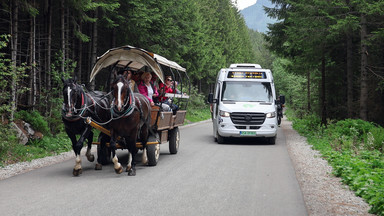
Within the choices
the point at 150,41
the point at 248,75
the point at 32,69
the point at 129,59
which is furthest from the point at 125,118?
the point at 150,41

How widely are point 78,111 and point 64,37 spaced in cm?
874

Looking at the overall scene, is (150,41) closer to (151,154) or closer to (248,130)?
(248,130)

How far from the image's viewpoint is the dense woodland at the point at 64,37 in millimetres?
12922

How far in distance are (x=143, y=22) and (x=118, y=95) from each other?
9.85 meters

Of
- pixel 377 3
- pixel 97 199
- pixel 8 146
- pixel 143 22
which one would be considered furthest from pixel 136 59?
pixel 377 3

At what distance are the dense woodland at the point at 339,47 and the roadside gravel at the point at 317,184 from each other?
6213 millimetres

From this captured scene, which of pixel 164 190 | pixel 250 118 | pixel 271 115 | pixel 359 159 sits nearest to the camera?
pixel 164 190

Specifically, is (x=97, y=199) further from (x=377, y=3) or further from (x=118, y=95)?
(x=377, y=3)

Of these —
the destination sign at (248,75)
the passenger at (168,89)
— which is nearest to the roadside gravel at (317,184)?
the passenger at (168,89)

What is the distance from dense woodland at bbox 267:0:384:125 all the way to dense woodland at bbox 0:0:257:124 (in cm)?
611

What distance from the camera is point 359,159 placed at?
34.6ft

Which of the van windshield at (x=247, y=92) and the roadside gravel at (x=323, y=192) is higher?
the van windshield at (x=247, y=92)

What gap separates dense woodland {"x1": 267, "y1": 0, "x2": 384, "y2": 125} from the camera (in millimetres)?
16641

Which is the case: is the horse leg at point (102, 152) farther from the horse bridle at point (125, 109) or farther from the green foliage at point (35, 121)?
the green foliage at point (35, 121)
